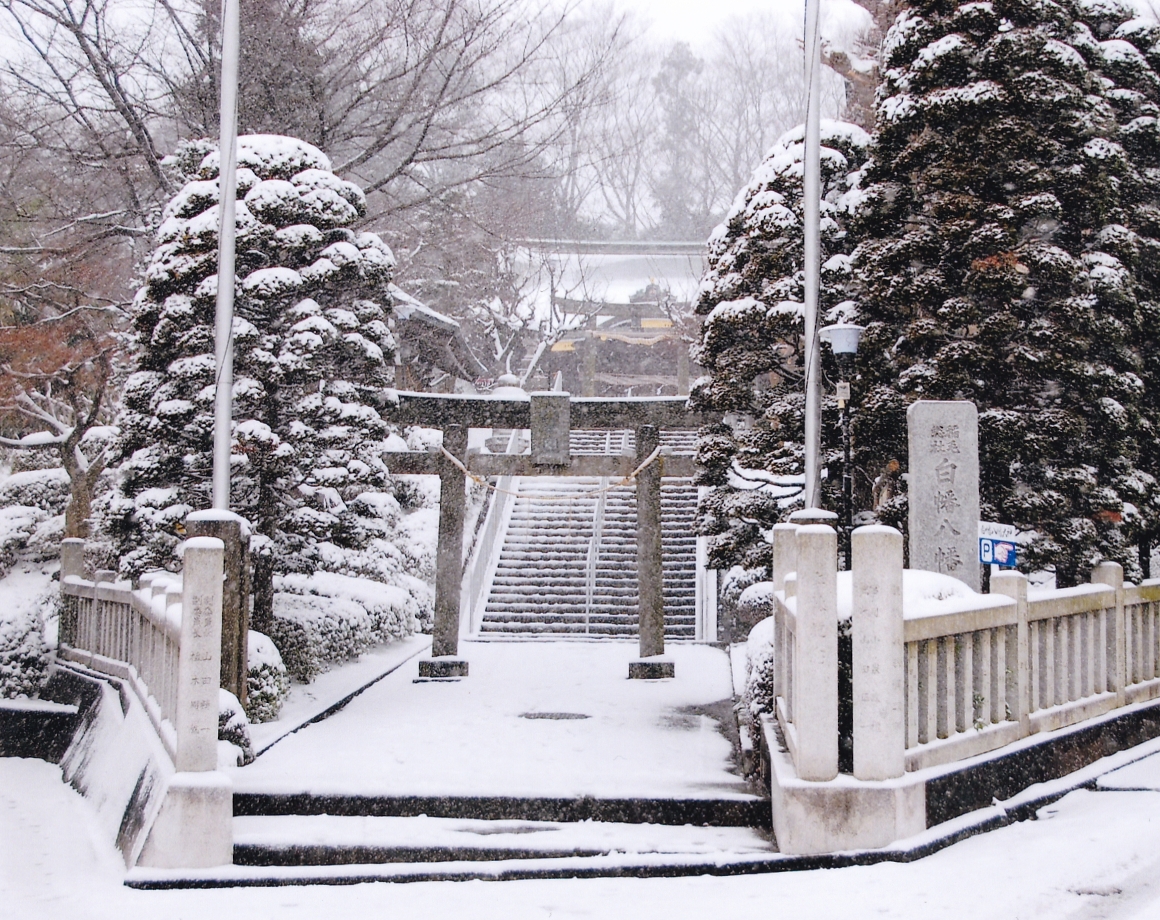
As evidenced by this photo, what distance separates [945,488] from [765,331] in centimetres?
300

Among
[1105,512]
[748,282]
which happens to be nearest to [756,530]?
[748,282]

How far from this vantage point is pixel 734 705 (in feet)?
34.9

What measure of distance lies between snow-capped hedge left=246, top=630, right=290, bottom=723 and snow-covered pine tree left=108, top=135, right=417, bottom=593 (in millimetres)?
935

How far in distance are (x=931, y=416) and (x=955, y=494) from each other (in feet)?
2.29

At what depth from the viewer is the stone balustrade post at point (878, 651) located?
5.66 m

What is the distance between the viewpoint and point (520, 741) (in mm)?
8633

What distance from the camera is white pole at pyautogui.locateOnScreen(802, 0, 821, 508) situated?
9.68m

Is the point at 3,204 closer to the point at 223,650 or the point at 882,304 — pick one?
the point at 223,650

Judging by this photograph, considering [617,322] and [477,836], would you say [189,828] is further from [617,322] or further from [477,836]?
[617,322]

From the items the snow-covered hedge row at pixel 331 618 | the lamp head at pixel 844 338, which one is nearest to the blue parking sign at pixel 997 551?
the lamp head at pixel 844 338

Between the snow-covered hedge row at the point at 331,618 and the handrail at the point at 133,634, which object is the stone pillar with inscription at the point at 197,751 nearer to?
the handrail at the point at 133,634

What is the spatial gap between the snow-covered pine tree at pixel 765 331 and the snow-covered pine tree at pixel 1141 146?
2.69m

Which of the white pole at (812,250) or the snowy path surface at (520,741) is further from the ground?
the white pole at (812,250)

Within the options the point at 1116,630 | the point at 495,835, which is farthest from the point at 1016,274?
Result: the point at 495,835
